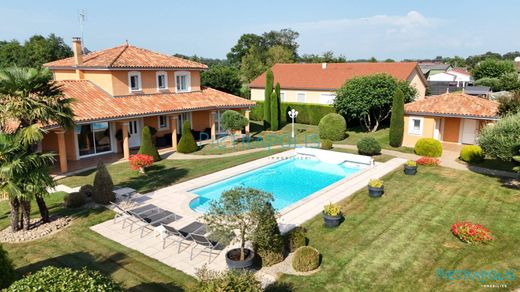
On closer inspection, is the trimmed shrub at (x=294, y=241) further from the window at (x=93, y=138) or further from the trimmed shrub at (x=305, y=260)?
the window at (x=93, y=138)

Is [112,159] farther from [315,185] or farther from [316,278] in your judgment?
[316,278]

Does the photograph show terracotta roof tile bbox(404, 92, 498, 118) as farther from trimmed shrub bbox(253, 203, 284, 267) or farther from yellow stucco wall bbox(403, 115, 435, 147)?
trimmed shrub bbox(253, 203, 284, 267)

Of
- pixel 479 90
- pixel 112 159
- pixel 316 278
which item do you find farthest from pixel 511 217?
pixel 479 90

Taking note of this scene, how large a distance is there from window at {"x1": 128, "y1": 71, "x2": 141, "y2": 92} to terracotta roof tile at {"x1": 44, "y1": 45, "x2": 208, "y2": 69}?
87 centimetres

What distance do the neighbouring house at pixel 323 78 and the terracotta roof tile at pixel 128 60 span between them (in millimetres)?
15445

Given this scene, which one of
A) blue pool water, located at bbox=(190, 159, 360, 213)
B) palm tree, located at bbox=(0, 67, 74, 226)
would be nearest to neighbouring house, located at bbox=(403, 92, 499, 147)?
blue pool water, located at bbox=(190, 159, 360, 213)

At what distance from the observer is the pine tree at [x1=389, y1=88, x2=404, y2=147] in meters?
29.5

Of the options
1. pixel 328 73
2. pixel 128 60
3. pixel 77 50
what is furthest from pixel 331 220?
pixel 328 73

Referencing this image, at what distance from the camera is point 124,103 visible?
27922 millimetres

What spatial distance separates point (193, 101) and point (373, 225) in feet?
69.5

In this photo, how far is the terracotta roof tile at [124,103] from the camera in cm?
2521

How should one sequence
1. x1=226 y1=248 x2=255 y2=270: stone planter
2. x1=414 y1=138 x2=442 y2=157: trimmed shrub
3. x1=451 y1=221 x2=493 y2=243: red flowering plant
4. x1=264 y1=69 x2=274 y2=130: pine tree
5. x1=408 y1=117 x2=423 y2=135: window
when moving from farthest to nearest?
x1=264 y1=69 x2=274 y2=130: pine tree → x1=408 y1=117 x2=423 y2=135: window → x1=414 y1=138 x2=442 y2=157: trimmed shrub → x1=451 y1=221 x2=493 y2=243: red flowering plant → x1=226 y1=248 x2=255 y2=270: stone planter

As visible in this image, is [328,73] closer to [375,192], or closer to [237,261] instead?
[375,192]

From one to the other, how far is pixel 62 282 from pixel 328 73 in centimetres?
4328
